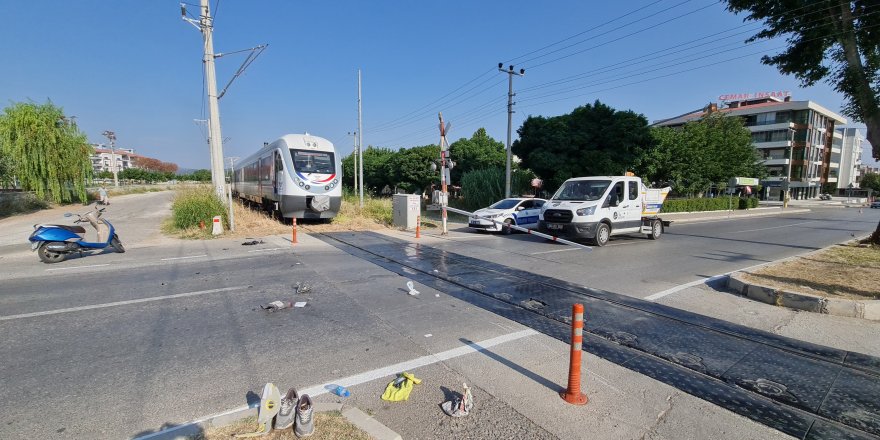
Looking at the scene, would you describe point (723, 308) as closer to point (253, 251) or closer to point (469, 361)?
point (469, 361)

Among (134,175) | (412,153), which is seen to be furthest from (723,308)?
(134,175)

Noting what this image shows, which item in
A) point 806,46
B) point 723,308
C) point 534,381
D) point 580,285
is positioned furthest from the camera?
point 806,46

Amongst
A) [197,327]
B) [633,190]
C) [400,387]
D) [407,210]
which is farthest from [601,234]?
[197,327]

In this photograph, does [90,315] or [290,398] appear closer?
[290,398]

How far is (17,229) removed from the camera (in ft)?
47.3

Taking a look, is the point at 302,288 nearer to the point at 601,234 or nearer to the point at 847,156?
the point at 601,234

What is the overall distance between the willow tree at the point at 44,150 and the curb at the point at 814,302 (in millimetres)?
32419

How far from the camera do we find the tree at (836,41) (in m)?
10.4

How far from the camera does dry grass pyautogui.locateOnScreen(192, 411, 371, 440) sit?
8.60 feet

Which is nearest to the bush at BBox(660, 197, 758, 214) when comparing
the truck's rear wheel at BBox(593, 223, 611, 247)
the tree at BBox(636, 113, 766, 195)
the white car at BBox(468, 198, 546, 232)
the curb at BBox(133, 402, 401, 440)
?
the tree at BBox(636, 113, 766, 195)

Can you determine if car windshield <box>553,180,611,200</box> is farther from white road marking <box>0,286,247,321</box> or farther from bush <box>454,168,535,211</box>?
bush <box>454,168,535,211</box>

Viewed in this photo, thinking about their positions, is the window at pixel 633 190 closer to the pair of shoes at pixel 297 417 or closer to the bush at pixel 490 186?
the bush at pixel 490 186

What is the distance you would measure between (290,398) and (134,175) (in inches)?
4374

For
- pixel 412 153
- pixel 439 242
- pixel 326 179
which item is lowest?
pixel 439 242
